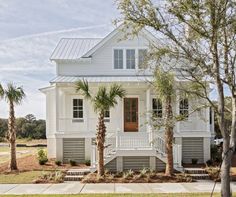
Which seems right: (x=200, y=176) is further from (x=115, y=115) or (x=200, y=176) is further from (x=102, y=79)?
(x=102, y=79)

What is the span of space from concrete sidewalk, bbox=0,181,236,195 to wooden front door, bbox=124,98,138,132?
25.9 feet

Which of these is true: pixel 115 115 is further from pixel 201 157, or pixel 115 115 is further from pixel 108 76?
pixel 201 157

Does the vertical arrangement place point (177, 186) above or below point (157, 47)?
below

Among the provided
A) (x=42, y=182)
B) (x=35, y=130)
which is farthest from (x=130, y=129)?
(x=35, y=130)

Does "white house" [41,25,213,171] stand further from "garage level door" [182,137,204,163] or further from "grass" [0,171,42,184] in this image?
"grass" [0,171,42,184]

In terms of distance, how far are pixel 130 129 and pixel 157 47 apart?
1253 cm

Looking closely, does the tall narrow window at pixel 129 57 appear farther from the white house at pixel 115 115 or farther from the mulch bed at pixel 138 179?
the mulch bed at pixel 138 179

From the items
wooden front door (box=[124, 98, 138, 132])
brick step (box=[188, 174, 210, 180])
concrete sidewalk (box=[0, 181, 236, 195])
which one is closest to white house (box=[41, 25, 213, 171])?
wooden front door (box=[124, 98, 138, 132])

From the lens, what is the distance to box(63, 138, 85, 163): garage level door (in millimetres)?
21750

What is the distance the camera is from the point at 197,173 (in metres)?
17.6

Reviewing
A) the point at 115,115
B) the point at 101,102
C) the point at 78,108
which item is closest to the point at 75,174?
the point at 101,102

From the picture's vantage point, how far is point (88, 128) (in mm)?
21688

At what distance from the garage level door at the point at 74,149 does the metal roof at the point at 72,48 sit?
5318mm

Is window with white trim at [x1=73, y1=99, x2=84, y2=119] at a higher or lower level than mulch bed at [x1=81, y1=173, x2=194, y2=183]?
higher
